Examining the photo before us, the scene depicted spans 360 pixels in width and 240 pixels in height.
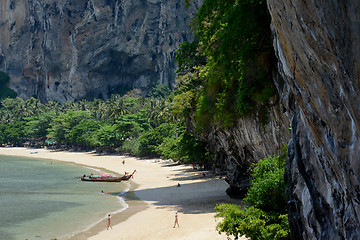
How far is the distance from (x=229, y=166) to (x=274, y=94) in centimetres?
1289

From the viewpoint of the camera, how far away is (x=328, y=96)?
831 cm

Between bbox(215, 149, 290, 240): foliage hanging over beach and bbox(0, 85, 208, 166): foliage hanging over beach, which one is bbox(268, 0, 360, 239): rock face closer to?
bbox(215, 149, 290, 240): foliage hanging over beach

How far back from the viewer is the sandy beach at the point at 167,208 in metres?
23.8

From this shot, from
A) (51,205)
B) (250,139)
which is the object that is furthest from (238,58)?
(51,205)

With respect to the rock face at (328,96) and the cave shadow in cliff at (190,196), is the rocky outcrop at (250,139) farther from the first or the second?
the rock face at (328,96)

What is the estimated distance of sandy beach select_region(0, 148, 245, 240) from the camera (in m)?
23.8

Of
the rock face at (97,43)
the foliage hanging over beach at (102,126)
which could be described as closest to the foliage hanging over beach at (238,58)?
the foliage hanging over beach at (102,126)

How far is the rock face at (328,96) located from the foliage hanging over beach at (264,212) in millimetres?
3393

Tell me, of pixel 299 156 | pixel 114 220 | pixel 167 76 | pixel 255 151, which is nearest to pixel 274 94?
pixel 255 151

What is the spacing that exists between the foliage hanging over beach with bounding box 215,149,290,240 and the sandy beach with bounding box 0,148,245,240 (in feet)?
14.9

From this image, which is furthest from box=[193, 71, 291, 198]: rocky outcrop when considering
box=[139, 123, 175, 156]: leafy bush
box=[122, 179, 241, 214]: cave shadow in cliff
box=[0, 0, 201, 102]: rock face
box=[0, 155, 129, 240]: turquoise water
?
box=[0, 0, 201, 102]: rock face

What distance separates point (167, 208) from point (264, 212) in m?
15.7

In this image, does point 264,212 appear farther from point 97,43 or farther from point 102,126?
point 97,43

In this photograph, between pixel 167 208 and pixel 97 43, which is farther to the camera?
pixel 97 43
